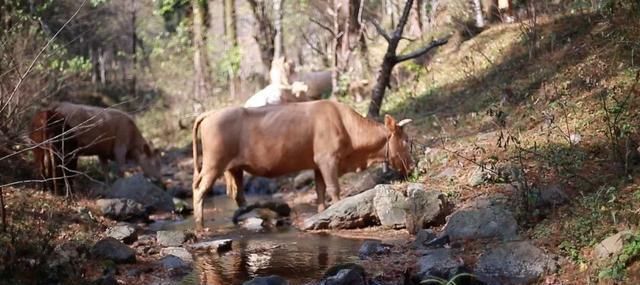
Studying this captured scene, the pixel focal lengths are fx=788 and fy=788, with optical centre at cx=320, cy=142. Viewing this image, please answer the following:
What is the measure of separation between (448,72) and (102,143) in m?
7.93

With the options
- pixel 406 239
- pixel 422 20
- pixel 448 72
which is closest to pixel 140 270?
pixel 406 239

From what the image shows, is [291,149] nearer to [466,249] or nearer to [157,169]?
[466,249]

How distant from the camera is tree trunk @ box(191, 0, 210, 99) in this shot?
92.6 ft

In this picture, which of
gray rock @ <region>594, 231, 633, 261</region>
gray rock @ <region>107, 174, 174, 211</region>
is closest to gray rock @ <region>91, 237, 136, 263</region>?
gray rock @ <region>594, 231, 633, 261</region>

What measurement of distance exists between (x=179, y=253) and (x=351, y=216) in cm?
251

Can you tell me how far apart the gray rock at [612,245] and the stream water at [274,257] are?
8.65 ft

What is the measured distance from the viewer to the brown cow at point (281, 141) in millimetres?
12031

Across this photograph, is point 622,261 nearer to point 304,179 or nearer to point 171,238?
point 171,238

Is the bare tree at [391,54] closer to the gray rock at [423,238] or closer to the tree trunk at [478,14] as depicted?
the tree trunk at [478,14]

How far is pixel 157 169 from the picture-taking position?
59.8ft

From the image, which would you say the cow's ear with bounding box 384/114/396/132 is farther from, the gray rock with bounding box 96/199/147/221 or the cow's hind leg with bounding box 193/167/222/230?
the gray rock with bounding box 96/199/147/221

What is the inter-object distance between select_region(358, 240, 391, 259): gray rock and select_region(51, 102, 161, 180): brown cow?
7.77 metres

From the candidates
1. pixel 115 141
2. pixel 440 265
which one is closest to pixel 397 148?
pixel 440 265

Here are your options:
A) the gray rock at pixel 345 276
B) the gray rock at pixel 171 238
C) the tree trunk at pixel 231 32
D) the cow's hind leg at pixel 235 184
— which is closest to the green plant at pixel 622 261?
the gray rock at pixel 345 276
